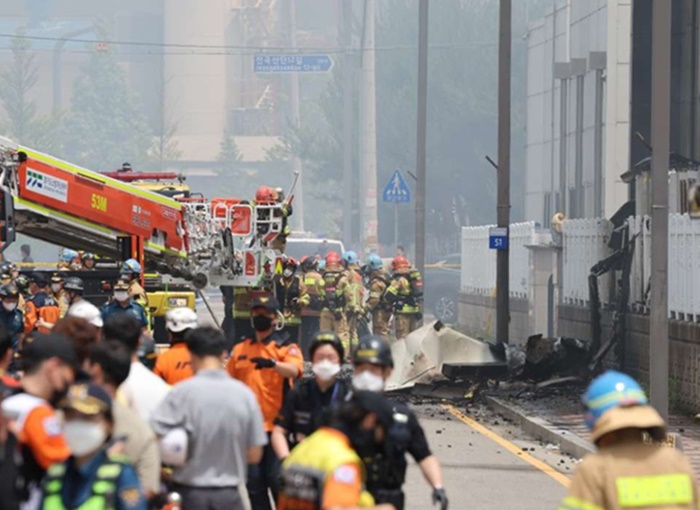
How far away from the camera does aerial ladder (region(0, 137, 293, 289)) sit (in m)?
24.2

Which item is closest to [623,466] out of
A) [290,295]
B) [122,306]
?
[122,306]

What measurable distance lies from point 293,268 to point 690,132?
6829 millimetres

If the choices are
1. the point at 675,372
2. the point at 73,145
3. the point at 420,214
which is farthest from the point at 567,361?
the point at 73,145

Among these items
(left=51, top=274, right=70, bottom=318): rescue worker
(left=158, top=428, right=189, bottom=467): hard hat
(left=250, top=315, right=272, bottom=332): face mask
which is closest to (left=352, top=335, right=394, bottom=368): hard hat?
(left=158, top=428, right=189, bottom=467): hard hat

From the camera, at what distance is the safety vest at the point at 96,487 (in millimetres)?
7496

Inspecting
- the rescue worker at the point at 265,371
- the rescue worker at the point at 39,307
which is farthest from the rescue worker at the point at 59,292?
the rescue worker at the point at 265,371

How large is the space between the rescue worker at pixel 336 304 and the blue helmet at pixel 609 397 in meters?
25.7

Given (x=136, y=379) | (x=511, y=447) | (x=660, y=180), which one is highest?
(x=660, y=180)

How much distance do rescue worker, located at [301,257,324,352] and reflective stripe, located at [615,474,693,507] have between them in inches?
1023

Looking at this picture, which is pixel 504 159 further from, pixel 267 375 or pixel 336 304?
pixel 267 375

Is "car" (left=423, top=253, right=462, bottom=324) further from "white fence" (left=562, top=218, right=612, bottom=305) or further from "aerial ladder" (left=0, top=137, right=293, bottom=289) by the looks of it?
"aerial ladder" (left=0, top=137, right=293, bottom=289)

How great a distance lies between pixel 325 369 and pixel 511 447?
10.7m

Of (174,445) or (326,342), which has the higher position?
(326,342)

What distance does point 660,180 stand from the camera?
19234 mm
